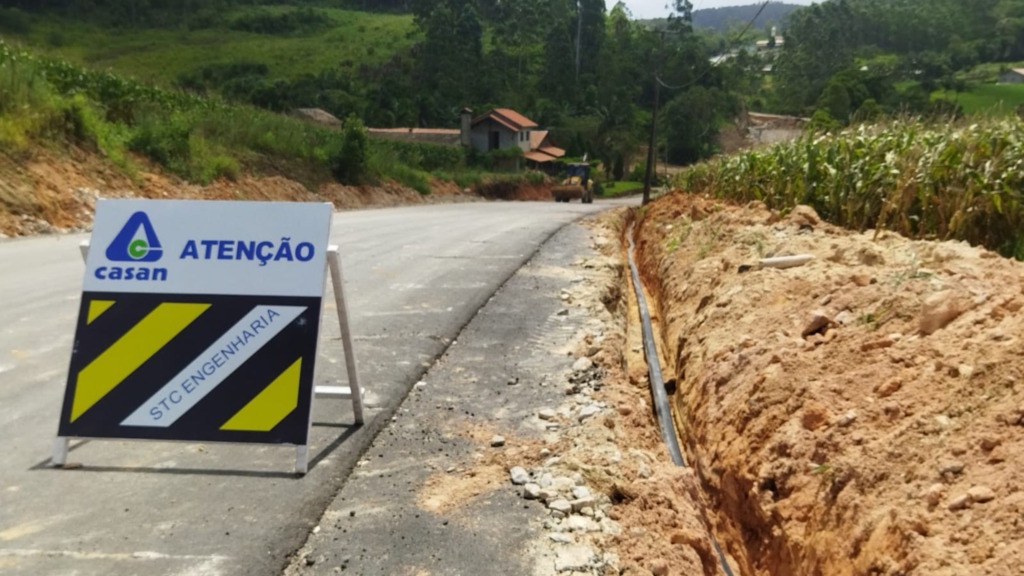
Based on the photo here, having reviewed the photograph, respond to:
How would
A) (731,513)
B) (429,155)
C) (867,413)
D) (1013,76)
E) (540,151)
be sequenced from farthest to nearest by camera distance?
(540,151)
(429,155)
(1013,76)
(731,513)
(867,413)

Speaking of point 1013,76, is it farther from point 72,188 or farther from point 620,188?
point 620,188

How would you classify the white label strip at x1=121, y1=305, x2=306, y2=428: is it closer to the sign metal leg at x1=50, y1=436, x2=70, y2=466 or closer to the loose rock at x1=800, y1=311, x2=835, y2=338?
the sign metal leg at x1=50, y1=436, x2=70, y2=466

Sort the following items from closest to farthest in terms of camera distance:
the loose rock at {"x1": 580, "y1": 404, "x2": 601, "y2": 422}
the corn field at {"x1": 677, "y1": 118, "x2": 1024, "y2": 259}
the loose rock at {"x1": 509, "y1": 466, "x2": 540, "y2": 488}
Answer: the loose rock at {"x1": 509, "y1": 466, "x2": 540, "y2": 488}, the loose rock at {"x1": 580, "y1": 404, "x2": 601, "y2": 422}, the corn field at {"x1": 677, "y1": 118, "x2": 1024, "y2": 259}

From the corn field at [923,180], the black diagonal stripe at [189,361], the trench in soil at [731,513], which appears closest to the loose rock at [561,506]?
the trench in soil at [731,513]

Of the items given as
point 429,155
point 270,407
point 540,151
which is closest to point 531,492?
point 270,407

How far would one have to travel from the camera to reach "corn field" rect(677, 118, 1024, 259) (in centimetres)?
808

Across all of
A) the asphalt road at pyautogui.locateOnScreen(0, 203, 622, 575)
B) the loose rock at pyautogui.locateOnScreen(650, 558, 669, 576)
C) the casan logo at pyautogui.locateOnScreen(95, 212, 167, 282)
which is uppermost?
the casan logo at pyautogui.locateOnScreen(95, 212, 167, 282)

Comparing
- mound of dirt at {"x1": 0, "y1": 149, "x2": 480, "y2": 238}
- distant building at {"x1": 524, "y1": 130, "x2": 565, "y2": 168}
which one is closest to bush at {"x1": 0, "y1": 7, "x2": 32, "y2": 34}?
distant building at {"x1": 524, "y1": 130, "x2": 565, "y2": 168}

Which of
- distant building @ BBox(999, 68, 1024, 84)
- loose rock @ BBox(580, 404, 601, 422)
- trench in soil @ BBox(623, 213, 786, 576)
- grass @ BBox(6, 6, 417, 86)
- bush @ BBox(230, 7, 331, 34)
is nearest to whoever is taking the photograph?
trench in soil @ BBox(623, 213, 786, 576)

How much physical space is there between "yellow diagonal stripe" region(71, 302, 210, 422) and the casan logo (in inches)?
7.8

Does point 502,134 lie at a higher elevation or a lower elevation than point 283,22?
lower

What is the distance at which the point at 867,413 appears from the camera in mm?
4613

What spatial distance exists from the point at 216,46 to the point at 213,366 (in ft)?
294

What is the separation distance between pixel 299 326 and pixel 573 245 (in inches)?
493
